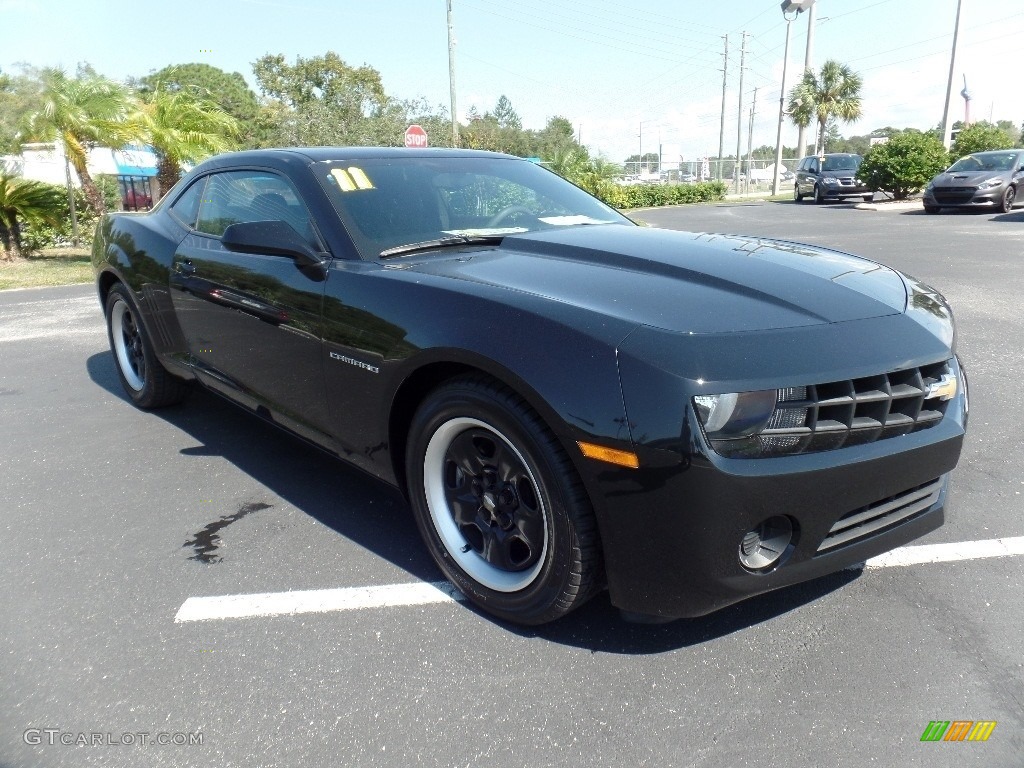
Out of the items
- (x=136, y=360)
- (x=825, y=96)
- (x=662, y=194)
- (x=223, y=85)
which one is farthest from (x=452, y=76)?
(x=223, y=85)

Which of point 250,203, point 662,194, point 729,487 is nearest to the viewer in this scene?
point 729,487

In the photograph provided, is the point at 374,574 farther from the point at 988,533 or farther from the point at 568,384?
the point at 988,533

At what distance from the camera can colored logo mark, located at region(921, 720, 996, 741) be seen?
76.2 inches

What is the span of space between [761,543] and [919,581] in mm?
945

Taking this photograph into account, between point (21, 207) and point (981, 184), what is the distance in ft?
64.0

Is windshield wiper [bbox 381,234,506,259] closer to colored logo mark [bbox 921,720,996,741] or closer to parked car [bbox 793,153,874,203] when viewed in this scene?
colored logo mark [bbox 921,720,996,741]

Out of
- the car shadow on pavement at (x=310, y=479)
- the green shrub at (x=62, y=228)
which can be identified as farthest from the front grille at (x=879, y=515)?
the green shrub at (x=62, y=228)

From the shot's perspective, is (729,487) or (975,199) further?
(975,199)

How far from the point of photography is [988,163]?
1850cm

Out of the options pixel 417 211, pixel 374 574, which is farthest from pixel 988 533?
pixel 417 211

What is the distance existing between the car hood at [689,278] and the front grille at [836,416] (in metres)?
0.22

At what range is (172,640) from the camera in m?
2.43

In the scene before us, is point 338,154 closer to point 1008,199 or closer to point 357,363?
point 357,363

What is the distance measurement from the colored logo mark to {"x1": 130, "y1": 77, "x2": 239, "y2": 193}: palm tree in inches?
609
